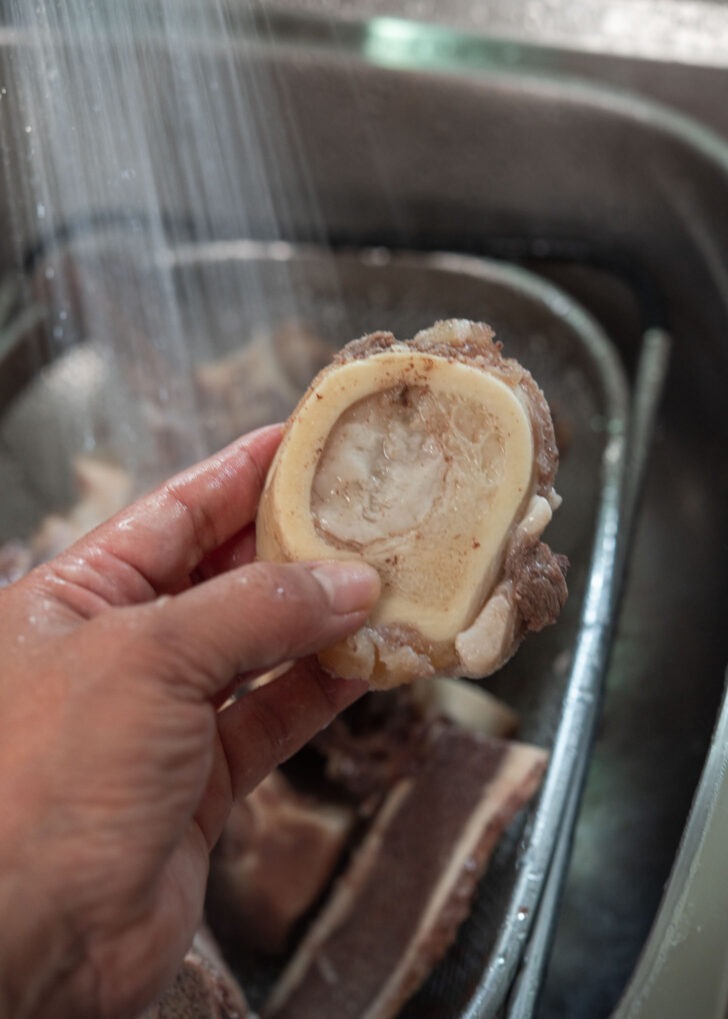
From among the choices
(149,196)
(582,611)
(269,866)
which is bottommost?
(269,866)

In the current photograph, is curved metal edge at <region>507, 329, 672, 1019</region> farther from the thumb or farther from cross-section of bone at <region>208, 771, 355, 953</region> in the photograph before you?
the thumb

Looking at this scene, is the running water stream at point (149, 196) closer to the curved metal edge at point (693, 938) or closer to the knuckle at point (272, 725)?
the knuckle at point (272, 725)

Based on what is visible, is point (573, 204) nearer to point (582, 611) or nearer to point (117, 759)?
point (582, 611)

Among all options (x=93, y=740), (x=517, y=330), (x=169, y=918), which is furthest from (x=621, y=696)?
(x=93, y=740)

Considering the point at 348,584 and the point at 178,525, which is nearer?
the point at 348,584

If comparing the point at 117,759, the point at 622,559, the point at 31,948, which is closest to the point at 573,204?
the point at 622,559

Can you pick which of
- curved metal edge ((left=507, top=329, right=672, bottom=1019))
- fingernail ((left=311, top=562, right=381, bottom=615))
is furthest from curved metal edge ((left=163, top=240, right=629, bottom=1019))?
fingernail ((left=311, top=562, right=381, bottom=615))

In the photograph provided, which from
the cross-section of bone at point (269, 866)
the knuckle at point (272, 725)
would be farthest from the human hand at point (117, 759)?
the cross-section of bone at point (269, 866)
